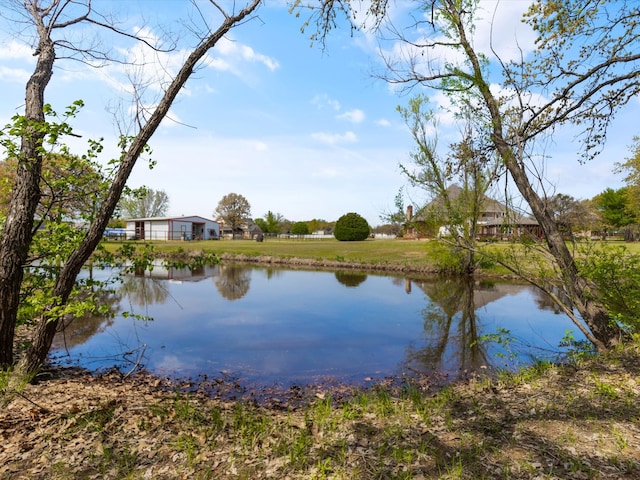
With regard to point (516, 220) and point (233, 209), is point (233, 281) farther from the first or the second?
point (233, 209)

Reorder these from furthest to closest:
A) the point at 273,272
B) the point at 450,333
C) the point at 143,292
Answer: the point at 273,272 < the point at 143,292 < the point at 450,333

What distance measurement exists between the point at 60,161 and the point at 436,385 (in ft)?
22.4

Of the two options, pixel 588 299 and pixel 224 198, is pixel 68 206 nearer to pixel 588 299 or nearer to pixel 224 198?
pixel 588 299

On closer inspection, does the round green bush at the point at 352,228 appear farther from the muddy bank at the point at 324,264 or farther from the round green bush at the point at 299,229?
the round green bush at the point at 299,229

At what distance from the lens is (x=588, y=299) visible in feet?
22.5

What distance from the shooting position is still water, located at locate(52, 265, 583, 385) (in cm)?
723

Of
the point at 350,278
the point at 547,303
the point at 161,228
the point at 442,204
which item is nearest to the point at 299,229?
the point at 161,228

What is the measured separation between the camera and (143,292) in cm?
1496

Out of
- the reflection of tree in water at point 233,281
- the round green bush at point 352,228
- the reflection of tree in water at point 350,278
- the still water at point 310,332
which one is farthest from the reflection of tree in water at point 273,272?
the round green bush at point 352,228

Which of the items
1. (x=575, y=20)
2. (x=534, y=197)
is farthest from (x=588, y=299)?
(x=575, y=20)

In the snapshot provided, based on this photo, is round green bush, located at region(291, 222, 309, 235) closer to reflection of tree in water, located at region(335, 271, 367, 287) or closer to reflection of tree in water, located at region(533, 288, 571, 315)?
reflection of tree in water, located at region(335, 271, 367, 287)

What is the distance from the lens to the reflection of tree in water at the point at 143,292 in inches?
528

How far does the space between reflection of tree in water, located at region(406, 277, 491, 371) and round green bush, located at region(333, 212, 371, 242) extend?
31.5m

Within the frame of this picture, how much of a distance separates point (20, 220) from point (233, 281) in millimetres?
14537
